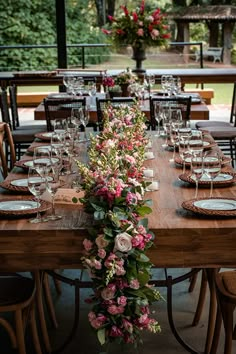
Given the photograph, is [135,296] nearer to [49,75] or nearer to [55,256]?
[55,256]

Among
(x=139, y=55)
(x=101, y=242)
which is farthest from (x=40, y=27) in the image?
(x=101, y=242)

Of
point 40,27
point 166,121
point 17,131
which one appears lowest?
point 40,27

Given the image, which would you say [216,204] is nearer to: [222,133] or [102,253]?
[102,253]

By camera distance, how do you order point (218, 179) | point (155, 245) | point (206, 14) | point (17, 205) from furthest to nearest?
point (206, 14) < point (218, 179) < point (17, 205) < point (155, 245)

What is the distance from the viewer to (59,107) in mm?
6176

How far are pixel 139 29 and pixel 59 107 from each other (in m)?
1.58

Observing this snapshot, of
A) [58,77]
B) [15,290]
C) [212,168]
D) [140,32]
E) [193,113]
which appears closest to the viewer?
[15,290]

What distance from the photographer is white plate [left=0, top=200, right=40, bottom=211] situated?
294 cm

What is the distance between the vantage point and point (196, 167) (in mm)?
3162

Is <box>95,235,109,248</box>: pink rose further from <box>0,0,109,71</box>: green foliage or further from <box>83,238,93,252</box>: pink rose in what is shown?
<box>0,0,109,71</box>: green foliage

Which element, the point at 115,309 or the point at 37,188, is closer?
the point at 115,309

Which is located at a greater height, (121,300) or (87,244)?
(87,244)

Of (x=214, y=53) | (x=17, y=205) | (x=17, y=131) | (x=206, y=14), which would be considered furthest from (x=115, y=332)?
(x=206, y=14)

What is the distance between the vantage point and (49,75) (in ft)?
26.7
